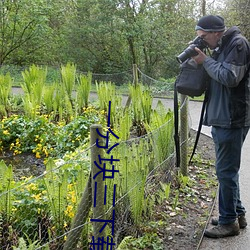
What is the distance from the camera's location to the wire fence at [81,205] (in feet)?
8.18

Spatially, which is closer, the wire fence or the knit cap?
the wire fence

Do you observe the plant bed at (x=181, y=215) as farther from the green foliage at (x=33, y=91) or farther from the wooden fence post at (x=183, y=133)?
the green foliage at (x=33, y=91)

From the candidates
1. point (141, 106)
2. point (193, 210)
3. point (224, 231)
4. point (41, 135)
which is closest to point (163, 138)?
point (193, 210)

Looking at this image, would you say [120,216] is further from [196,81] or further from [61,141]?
[61,141]

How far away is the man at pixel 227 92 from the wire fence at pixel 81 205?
0.73 metres

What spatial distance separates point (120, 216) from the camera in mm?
3217

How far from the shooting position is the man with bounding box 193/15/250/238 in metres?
2.89

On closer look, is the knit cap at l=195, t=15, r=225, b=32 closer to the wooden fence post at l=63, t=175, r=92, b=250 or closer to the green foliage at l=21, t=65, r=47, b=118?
the wooden fence post at l=63, t=175, r=92, b=250

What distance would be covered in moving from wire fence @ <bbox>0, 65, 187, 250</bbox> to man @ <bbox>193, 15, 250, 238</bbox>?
73 cm

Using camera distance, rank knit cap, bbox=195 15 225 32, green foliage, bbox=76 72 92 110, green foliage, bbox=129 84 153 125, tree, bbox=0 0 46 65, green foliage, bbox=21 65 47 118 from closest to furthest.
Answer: knit cap, bbox=195 15 225 32 < green foliage, bbox=129 84 153 125 < green foliage, bbox=21 65 47 118 < green foliage, bbox=76 72 92 110 < tree, bbox=0 0 46 65

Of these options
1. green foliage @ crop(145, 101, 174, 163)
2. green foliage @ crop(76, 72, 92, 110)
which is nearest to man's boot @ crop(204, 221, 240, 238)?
green foliage @ crop(145, 101, 174, 163)

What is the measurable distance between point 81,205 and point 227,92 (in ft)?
4.88

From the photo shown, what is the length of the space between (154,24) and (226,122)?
1351 cm

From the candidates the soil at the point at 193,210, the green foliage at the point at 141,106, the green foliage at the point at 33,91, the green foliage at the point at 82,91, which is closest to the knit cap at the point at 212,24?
the soil at the point at 193,210
